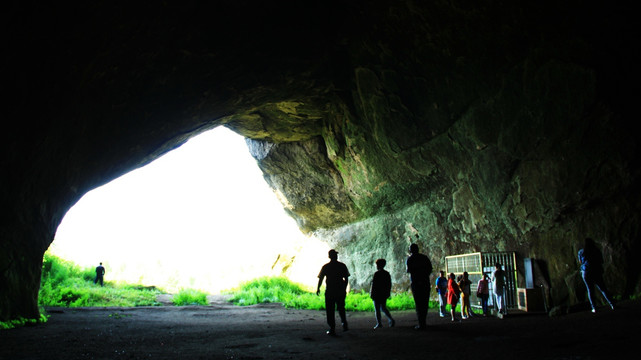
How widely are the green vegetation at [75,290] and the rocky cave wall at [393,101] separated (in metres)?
7.31

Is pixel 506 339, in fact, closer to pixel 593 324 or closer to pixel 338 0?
pixel 593 324

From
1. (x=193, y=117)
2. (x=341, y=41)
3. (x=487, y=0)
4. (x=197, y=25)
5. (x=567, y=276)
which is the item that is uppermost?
(x=341, y=41)

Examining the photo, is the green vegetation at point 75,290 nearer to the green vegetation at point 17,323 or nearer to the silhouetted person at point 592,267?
the green vegetation at point 17,323

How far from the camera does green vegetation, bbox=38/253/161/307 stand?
17031 mm

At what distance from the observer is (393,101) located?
14336mm

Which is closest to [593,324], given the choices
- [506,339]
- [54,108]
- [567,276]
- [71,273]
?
[506,339]

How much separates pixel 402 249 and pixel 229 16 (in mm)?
12496

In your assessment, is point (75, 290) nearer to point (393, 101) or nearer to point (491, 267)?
point (393, 101)

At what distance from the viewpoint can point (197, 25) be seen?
10422mm

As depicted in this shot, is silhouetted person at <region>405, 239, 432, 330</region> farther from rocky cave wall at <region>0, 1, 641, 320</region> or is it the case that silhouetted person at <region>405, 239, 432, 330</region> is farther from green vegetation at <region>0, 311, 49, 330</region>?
green vegetation at <region>0, 311, 49, 330</region>

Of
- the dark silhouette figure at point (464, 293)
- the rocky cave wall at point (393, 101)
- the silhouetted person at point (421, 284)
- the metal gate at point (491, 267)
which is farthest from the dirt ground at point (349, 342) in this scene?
the metal gate at point (491, 267)

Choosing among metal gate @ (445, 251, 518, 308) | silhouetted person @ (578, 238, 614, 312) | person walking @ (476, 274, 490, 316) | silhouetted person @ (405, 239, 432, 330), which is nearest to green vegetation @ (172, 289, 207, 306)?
metal gate @ (445, 251, 518, 308)

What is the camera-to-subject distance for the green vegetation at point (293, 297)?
15.1 metres

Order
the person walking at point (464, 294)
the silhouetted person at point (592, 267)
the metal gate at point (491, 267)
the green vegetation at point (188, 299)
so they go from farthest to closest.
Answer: the green vegetation at point (188, 299) < the metal gate at point (491, 267) < the person walking at point (464, 294) < the silhouetted person at point (592, 267)
